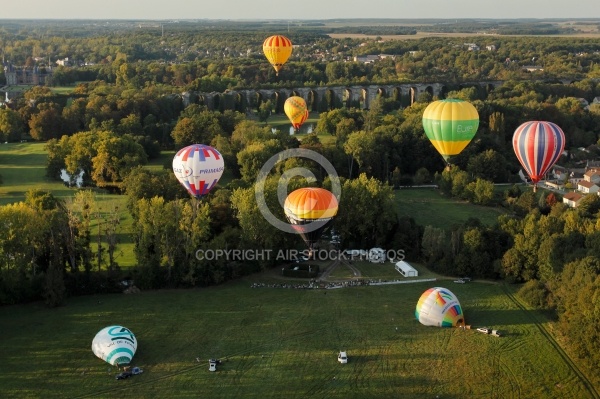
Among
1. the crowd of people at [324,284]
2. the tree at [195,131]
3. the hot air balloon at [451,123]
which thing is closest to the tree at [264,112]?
the tree at [195,131]

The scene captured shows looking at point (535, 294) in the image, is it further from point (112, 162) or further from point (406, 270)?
point (112, 162)

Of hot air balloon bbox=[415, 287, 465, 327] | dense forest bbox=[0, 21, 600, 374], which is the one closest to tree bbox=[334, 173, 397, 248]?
dense forest bbox=[0, 21, 600, 374]

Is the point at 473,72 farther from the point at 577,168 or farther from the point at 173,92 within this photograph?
the point at 577,168

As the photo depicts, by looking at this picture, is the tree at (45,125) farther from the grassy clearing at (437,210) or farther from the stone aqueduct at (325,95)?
the grassy clearing at (437,210)

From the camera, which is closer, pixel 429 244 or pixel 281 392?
pixel 281 392

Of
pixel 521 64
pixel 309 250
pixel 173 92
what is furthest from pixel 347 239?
pixel 521 64

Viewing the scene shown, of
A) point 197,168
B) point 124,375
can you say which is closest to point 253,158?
point 197,168

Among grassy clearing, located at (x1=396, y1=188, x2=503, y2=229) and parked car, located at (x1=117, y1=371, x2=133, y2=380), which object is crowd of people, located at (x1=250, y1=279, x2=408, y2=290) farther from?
grassy clearing, located at (x1=396, y1=188, x2=503, y2=229)
